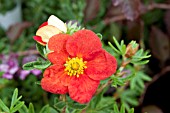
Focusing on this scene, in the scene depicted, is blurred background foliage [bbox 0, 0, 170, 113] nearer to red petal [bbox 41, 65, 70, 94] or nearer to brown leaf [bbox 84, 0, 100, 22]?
brown leaf [bbox 84, 0, 100, 22]

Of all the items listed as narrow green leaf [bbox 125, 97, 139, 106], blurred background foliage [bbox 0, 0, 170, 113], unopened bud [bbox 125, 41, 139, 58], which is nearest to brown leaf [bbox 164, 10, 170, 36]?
blurred background foliage [bbox 0, 0, 170, 113]

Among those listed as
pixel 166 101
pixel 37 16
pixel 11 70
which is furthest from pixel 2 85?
pixel 166 101

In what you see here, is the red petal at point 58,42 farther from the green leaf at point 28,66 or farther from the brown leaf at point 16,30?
the brown leaf at point 16,30

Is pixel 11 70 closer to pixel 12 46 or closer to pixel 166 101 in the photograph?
pixel 12 46

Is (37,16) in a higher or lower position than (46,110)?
higher

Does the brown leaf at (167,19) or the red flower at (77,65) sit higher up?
the brown leaf at (167,19)

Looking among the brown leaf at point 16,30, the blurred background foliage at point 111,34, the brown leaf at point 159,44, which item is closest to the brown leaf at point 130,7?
the blurred background foliage at point 111,34

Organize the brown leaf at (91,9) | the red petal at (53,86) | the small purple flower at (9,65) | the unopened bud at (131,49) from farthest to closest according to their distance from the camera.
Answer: the brown leaf at (91,9) → the small purple flower at (9,65) → the unopened bud at (131,49) → the red petal at (53,86)
